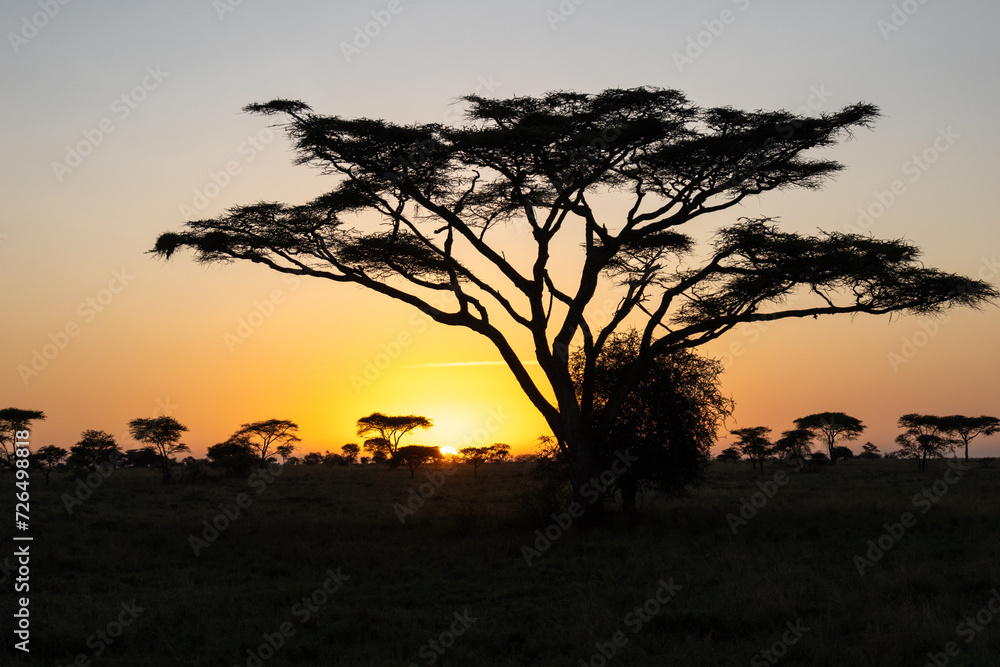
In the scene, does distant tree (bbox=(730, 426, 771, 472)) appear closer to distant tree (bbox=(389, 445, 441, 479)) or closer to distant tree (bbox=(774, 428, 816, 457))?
distant tree (bbox=(774, 428, 816, 457))

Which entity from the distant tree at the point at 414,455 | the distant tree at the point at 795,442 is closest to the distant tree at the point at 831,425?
the distant tree at the point at 795,442

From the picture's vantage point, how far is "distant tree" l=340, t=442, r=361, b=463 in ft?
258

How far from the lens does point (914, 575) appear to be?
11250 millimetres

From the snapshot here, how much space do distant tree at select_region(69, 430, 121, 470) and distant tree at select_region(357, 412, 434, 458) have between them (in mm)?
17532

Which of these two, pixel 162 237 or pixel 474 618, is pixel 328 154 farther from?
pixel 474 618

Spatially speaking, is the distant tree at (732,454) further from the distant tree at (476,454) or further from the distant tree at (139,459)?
the distant tree at (139,459)

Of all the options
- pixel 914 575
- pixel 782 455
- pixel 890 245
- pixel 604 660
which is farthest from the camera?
pixel 782 455

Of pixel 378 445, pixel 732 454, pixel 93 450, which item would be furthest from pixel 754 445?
pixel 93 450

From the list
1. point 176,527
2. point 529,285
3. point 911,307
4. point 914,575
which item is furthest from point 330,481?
point 914,575

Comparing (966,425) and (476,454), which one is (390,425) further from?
(966,425)

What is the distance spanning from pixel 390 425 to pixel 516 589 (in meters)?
47.1

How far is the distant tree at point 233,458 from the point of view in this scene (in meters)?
42.9

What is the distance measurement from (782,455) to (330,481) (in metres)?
32.1

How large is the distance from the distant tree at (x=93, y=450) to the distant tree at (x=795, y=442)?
46502mm
